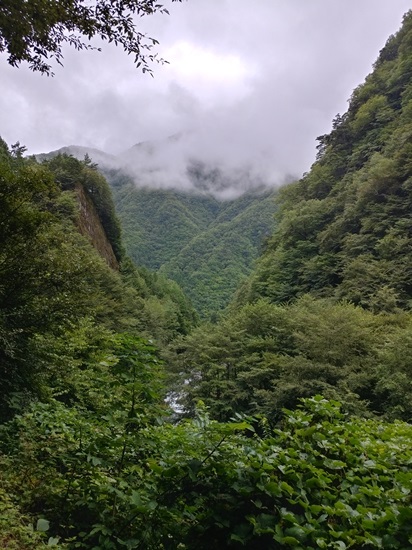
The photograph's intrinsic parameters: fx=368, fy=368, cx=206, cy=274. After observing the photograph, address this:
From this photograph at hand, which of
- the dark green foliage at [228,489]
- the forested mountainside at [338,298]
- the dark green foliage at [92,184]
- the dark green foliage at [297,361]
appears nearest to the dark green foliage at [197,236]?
the dark green foliage at [92,184]

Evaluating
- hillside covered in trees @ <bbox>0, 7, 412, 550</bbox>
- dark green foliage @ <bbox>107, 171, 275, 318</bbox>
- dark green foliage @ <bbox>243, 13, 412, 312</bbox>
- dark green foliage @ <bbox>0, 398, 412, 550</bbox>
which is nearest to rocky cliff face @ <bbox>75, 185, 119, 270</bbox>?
dark green foliage @ <bbox>243, 13, 412, 312</bbox>

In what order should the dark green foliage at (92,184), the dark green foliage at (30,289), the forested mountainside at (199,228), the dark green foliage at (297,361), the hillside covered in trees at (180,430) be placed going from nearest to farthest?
the hillside covered in trees at (180,430) < the dark green foliage at (30,289) < the dark green foliage at (297,361) < the dark green foliage at (92,184) < the forested mountainside at (199,228)

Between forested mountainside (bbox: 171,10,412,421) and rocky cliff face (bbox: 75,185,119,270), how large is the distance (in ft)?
42.7

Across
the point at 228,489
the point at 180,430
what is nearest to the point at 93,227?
the point at 180,430

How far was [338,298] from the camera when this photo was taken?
21188mm

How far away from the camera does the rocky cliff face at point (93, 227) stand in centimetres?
3050

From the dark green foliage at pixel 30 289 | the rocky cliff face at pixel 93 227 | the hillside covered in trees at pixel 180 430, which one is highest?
the rocky cliff face at pixel 93 227

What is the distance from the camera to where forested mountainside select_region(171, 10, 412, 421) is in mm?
12820

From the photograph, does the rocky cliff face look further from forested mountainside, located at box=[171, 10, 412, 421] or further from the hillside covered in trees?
the hillside covered in trees

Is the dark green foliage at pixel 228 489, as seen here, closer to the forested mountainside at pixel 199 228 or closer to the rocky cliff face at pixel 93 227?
the rocky cliff face at pixel 93 227

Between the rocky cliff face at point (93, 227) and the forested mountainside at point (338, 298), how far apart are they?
13.0 m

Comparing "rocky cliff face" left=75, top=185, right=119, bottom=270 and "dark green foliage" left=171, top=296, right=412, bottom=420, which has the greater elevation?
"rocky cliff face" left=75, top=185, right=119, bottom=270

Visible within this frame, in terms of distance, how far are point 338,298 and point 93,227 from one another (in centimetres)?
A: 2217

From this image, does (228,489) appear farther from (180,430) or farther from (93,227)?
(93,227)
